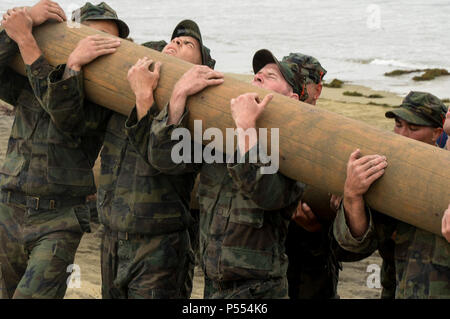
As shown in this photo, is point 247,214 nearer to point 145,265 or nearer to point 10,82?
point 145,265

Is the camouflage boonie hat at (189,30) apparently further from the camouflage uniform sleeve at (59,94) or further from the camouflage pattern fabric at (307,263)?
the camouflage pattern fabric at (307,263)

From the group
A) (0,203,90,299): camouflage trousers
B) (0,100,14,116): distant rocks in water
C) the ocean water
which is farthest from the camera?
the ocean water

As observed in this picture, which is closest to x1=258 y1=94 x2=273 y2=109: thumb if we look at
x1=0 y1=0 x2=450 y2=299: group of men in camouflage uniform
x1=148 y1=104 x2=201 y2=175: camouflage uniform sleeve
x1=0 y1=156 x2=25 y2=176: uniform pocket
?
x1=0 y1=0 x2=450 y2=299: group of men in camouflage uniform

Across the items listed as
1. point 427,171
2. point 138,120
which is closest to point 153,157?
point 138,120

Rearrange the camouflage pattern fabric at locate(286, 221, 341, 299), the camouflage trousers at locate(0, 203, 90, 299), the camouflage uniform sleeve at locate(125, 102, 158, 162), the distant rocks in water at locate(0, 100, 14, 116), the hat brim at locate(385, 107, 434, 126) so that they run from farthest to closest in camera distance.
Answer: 1. the distant rocks in water at locate(0, 100, 14, 116)
2. the camouflage pattern fabric at locate(286, 221, 341, 299)
3. the camouflage trousers at locate(0, 203, 90, 299)
4. the hat brim at locate(385, 107, 434, 126)
5. the camouflage uniform sleeve at locate(125, 102, 158, 162)

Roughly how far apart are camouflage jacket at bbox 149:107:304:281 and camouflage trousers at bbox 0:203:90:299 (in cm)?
97

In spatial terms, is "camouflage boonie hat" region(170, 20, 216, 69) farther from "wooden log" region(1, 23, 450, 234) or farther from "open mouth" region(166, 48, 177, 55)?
"wooden log" region(1, 23, 450, 234)

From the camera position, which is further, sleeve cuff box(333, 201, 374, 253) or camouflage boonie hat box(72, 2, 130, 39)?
camouflage boonie hat box(72, 2, 130, 39)

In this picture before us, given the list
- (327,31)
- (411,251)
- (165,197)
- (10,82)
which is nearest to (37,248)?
(165,197)

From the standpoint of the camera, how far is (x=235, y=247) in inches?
150

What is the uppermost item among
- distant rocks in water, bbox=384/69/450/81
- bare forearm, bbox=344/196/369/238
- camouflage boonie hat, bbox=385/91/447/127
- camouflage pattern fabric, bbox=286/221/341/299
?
camouflage boonie hat, bbox=385/91/447/127

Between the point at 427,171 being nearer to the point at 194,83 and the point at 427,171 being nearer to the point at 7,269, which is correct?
the point at 194,83

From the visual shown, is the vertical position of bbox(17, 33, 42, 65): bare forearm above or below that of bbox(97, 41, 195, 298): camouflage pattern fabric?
above

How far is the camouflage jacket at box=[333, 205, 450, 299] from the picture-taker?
3422 millimetres
